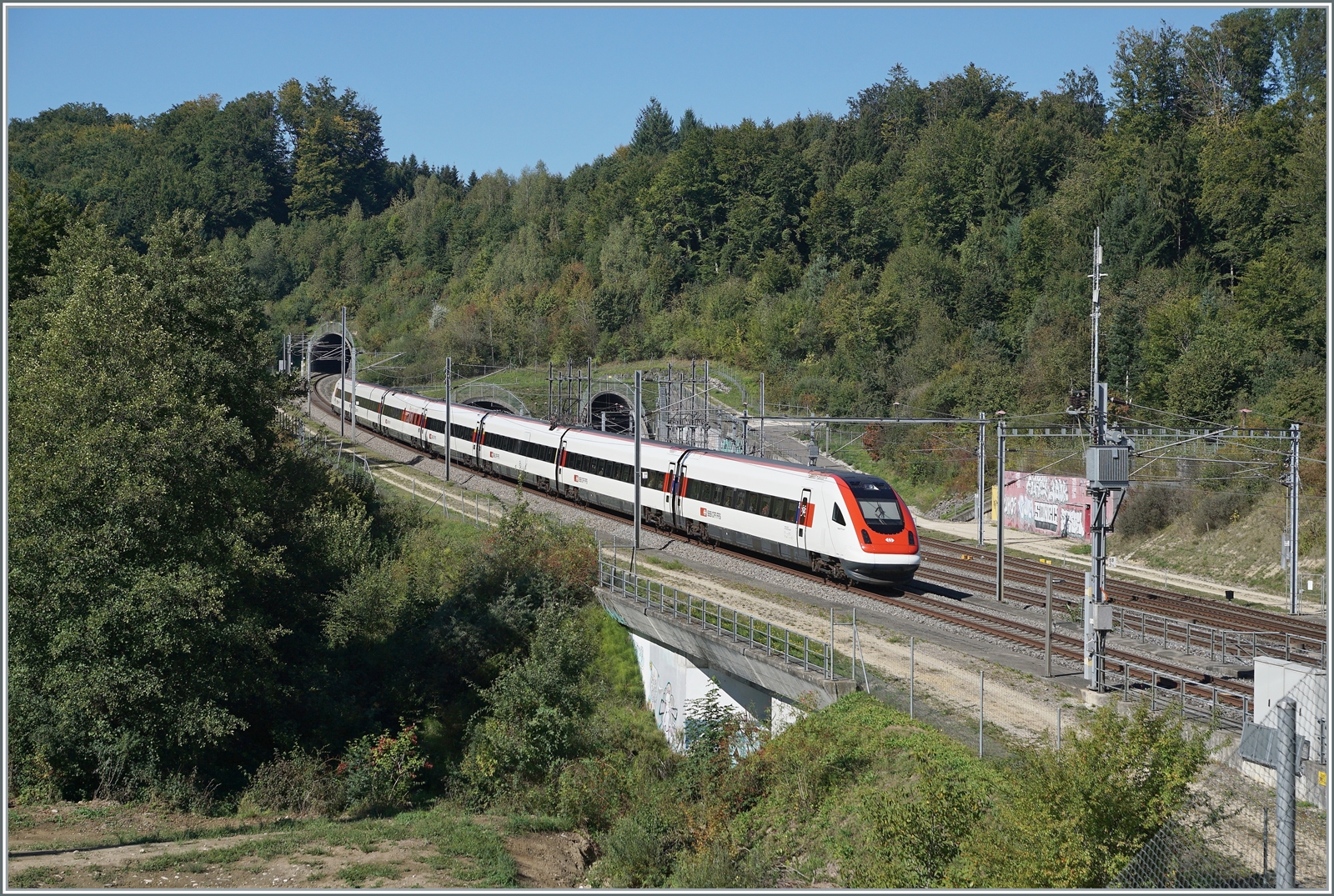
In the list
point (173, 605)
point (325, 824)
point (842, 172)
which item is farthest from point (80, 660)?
point (842, 172)

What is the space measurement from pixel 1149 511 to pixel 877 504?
2054cm

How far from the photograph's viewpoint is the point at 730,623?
25.0 meters

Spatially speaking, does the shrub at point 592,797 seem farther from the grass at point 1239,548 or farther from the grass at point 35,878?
the grass at point 1239,548

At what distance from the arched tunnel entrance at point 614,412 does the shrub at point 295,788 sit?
173 feet

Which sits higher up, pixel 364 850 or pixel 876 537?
pixel 876 537

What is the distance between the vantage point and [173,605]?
71.3 feet

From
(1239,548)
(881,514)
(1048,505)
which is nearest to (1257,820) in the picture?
(881,514)

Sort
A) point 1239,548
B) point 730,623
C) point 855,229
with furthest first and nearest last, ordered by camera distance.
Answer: point 855,229 < point 1239,548 < point 730,623

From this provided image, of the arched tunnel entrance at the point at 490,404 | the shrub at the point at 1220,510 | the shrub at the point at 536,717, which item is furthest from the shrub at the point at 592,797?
the arched tunnel entrance at the point at 490,404

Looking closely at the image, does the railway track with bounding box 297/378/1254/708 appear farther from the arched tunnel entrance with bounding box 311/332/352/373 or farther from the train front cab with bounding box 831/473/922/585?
the arched tunnel entrance with bounding box 311/332/352/373

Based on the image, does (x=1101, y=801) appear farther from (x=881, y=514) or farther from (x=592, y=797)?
(x=881, y=514)

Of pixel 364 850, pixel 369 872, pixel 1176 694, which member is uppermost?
pixel 1176 694

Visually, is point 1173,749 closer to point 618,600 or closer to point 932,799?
point 932,799

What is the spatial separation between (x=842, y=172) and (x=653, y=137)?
127 feet
